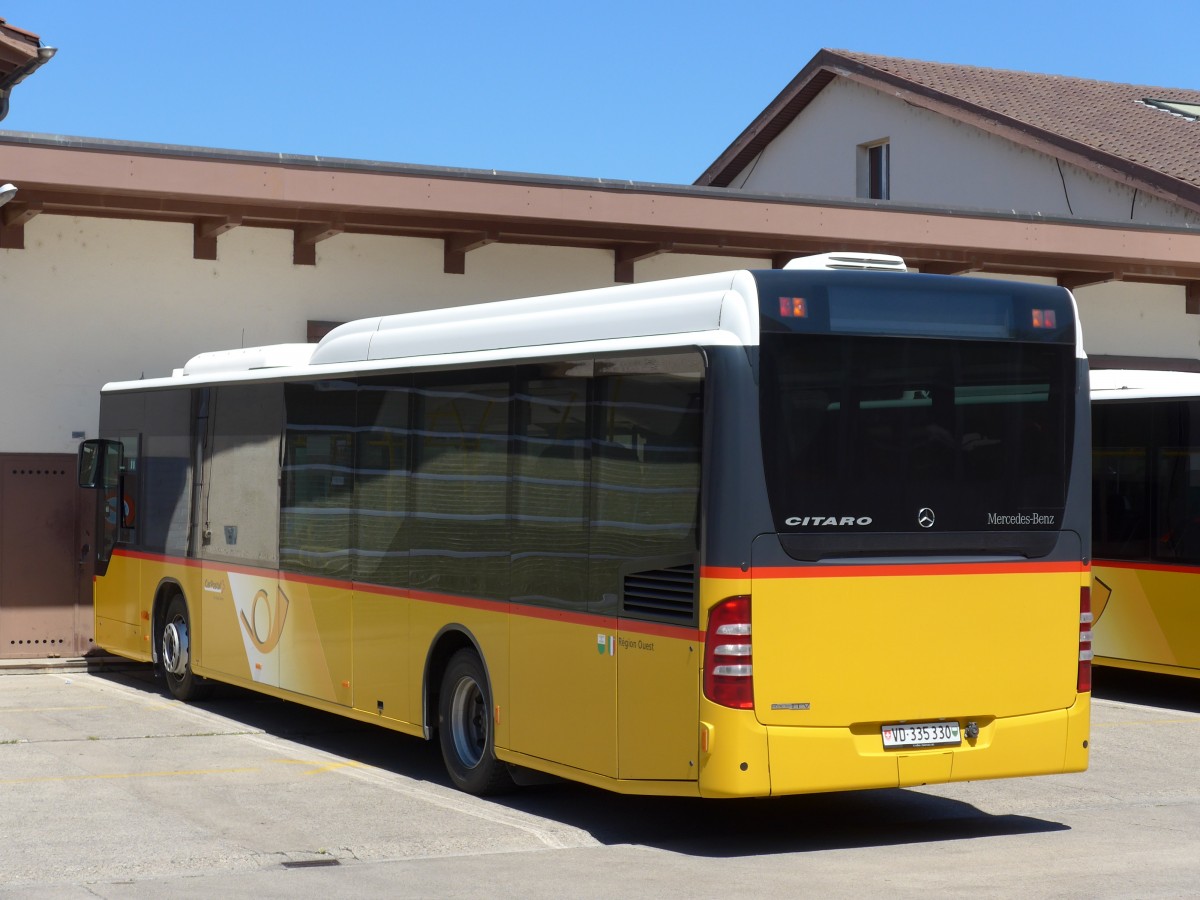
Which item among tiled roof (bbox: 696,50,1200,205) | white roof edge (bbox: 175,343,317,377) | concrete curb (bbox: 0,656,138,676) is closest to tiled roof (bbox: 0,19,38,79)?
white roof edge (bbox: 175,343,317,377)

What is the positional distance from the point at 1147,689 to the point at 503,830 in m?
9.26

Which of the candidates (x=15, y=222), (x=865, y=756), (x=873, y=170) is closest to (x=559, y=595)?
(x=865, y=756)

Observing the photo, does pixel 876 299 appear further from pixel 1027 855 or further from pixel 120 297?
pixel 120 297

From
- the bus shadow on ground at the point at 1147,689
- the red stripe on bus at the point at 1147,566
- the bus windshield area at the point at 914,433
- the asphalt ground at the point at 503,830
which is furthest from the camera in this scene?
the bus shadow on ground at the point at 1147,689

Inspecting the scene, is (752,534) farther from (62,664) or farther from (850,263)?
(62,664)

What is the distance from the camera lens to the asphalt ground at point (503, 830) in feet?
26.7

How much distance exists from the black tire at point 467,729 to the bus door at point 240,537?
245 cm

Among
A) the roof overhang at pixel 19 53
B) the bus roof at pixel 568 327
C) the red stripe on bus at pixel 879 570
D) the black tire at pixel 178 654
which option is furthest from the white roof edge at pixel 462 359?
the roof overhang at pixel 19 53

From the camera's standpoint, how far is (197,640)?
1455 centimetres

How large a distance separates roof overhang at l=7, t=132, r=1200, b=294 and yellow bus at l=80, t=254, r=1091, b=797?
6323mm

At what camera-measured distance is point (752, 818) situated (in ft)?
33.1

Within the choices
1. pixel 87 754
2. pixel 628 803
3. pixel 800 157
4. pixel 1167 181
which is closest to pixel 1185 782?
pixel 628 803

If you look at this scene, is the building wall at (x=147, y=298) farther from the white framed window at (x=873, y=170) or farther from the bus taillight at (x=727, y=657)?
the white framed window at (x=873, y=170)

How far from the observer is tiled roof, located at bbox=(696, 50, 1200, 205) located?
27219mm
